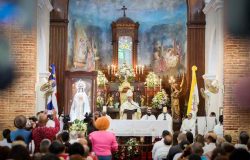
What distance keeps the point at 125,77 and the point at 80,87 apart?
373cm

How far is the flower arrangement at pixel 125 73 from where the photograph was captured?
83.6 feet

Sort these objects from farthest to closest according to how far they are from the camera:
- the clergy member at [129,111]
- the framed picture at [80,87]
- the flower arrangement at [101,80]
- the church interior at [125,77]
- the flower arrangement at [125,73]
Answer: the flower arrangement at [125,73]
the flower arrangement at [101,80]
the framed picture at [80,87]
the clergy member at [129,111]
the church interior at [125,77]

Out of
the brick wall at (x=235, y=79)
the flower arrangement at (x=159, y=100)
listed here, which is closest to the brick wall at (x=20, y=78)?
the brick wall at (x=235, y=79)

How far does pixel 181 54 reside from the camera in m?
26.3

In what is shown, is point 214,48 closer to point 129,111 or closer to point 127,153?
point 129,111

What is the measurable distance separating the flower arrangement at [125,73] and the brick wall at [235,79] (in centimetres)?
1105

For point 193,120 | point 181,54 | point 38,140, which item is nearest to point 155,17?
point 181,54

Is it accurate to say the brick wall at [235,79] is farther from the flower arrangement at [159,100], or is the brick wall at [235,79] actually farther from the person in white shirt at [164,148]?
the flower arrangement at [159,100]

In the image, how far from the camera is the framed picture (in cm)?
2233

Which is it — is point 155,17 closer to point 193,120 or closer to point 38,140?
point 193,120

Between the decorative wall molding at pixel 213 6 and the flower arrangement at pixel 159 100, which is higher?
the decorative wall molding at pixel 213 6

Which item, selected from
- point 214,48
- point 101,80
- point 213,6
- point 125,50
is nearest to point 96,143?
point 213,6

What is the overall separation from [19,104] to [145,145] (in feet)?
16.3

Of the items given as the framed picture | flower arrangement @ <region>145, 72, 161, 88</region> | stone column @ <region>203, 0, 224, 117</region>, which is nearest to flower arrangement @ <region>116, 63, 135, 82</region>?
flower arrangement @ <region>145, 72, 161, 88</region>
